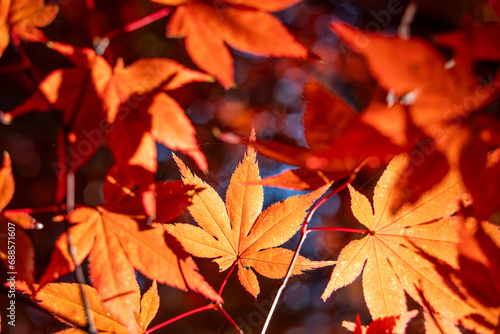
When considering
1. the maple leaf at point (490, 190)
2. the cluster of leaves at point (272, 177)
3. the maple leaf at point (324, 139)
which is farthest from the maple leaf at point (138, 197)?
the maple leaf at point (490, 190)

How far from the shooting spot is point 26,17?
1.68ft

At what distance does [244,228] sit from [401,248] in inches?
12.3

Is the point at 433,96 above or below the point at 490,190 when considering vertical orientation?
above

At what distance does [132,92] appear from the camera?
0.49 metres

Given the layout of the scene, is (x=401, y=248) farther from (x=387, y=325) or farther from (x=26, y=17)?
(x=26, y=17)

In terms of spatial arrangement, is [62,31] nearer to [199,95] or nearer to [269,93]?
[199,95]

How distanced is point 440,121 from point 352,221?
7.72 ft

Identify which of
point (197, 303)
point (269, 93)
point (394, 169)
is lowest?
point (197, 303)

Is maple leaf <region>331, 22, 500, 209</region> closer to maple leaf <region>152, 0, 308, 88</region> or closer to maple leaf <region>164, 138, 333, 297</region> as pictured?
maple leaf <region>152, 0, 308, 88</region>

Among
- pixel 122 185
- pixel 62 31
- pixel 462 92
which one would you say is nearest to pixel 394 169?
pixel 462 92

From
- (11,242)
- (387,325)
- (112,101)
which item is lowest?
(387,325)

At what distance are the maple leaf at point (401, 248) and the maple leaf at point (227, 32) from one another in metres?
0.29

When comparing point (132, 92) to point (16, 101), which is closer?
point (132, 92)

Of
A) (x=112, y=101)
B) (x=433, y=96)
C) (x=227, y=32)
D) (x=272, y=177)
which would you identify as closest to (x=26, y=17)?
(x=112, y=101)
